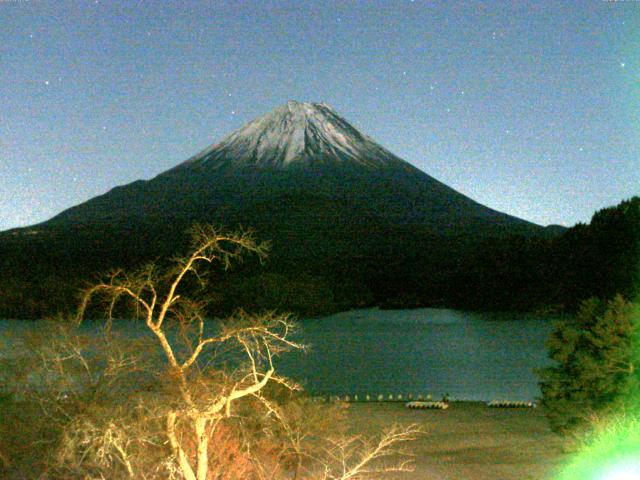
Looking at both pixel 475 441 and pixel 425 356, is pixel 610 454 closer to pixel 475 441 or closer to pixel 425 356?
pixel 475 441

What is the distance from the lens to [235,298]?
63000 millimetres

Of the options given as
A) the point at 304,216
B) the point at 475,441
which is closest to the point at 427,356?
the point at 475,441

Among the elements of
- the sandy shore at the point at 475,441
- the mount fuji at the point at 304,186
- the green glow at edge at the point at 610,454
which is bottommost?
the sandy shore at the point at 475,441

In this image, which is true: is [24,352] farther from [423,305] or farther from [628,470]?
[423,305]

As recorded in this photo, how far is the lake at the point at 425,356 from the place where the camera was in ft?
88.6

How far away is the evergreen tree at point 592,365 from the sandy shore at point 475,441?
0.78 meters

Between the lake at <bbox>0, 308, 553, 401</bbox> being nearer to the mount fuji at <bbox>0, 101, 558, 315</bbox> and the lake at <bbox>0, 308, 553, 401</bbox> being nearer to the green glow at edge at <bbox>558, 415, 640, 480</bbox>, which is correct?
the green glow at edge at <bbox>558, 415, 640, 480</bbox>

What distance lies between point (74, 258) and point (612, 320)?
70.6m

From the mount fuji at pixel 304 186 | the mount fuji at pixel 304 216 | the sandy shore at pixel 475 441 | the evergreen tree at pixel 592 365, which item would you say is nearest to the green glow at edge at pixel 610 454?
the sandy shore at pixel 475 441

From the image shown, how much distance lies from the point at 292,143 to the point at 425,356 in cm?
6352

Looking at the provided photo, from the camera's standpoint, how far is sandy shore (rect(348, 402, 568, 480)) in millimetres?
11219

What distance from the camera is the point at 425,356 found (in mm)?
38062

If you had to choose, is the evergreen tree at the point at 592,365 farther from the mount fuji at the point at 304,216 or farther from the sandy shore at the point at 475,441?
the mount fuji at the point at 304,216

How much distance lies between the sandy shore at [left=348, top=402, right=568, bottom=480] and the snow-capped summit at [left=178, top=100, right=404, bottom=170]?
247 feet
